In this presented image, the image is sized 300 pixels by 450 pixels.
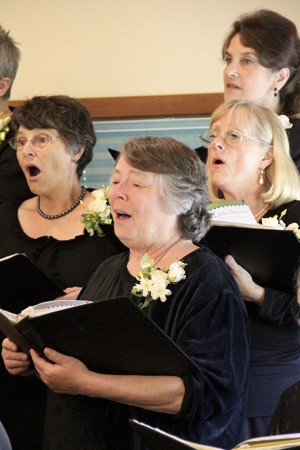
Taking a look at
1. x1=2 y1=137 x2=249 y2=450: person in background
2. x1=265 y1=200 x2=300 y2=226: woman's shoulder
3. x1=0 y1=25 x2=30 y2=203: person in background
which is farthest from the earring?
x1=0 y1=25 x2=30 y2=203: person in background

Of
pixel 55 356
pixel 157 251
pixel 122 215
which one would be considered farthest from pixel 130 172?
pixel 55 356

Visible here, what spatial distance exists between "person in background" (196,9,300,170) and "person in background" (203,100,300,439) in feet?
1.38

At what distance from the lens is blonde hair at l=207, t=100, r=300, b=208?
335 cm

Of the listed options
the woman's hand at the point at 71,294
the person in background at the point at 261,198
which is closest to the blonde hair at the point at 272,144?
the person in background at the point at 261,198

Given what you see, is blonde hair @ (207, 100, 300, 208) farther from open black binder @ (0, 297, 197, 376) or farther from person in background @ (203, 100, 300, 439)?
open black binder @ (0, 297, 197, 376)

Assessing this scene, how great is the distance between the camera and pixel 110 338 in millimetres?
2590

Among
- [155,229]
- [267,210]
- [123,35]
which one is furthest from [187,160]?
[123,35]

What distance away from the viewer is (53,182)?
3.95m

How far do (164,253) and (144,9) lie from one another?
8.21 feet

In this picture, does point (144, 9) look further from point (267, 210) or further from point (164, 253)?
point (164, 253)

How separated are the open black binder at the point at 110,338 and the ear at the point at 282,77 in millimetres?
1637

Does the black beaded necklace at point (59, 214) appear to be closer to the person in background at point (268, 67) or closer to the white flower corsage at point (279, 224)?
the person in background at point (268, 67)

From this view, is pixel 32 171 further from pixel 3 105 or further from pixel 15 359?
pixel 15 359

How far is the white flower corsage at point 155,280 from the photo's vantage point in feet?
8.91
